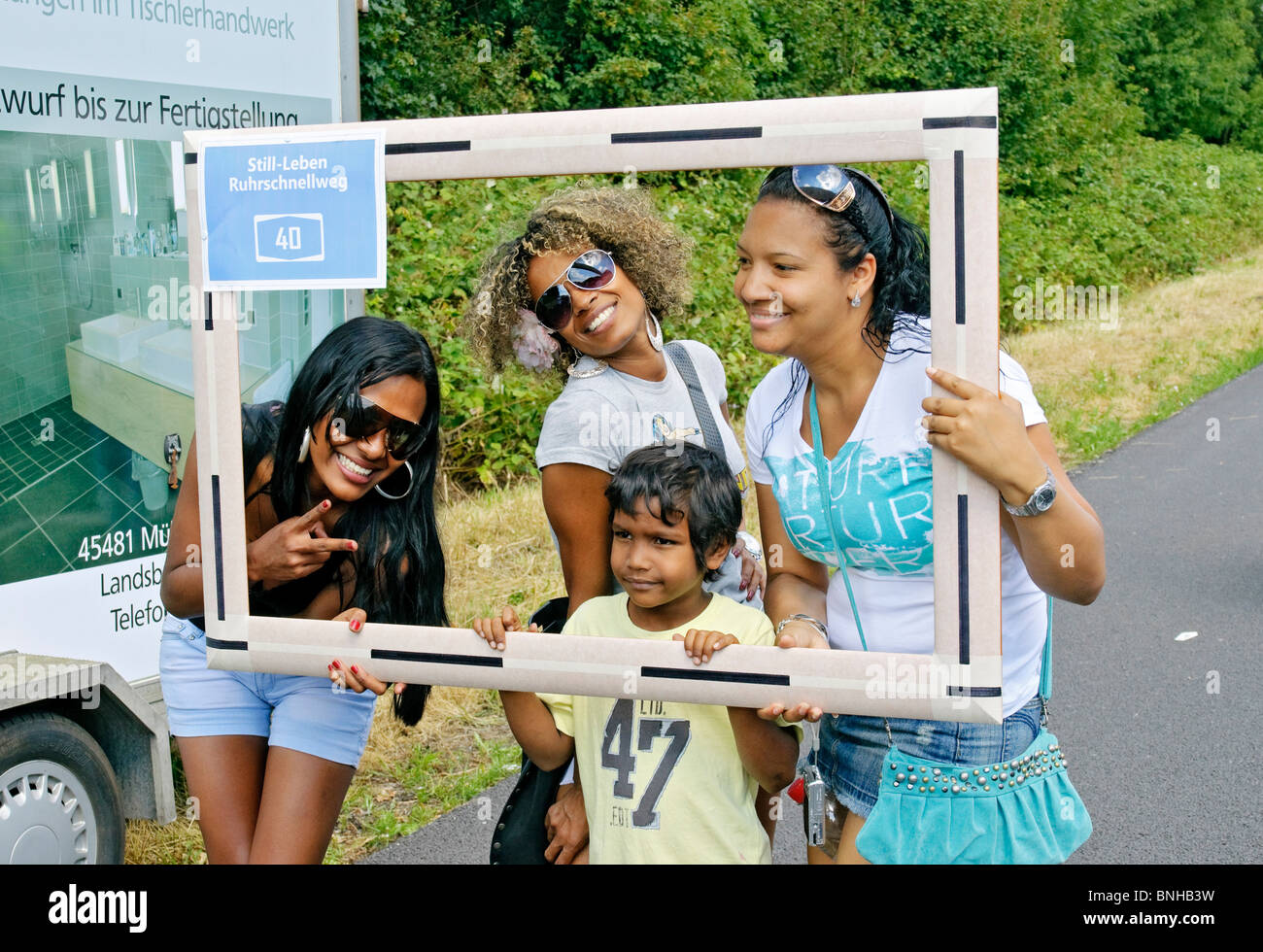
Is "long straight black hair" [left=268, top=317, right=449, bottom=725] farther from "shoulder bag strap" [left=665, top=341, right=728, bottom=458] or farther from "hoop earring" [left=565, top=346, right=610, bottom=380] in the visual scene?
"shoulder bag strap" [left=665, top=341, right=728, bottom=458]

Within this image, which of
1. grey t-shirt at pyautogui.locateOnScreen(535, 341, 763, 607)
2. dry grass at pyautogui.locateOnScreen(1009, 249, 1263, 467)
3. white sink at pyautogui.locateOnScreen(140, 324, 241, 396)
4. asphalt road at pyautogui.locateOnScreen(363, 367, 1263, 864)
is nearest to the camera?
grey t-shirt at pyautogui.locateOnScreen(535, 341, 763, 607)

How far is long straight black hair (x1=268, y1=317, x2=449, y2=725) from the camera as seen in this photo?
93.0 inches

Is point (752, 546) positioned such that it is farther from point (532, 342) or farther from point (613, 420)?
point (532, 342)

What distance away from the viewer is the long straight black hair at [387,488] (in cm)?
236

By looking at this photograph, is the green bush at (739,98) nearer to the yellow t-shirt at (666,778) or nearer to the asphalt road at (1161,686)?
the yellow t-shirt at (666,778)

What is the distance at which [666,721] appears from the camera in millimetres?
2369

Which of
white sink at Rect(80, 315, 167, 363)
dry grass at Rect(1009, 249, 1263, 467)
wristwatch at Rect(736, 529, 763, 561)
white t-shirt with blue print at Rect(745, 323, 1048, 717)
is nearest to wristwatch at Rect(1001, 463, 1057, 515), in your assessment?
white t-shirt with blue print at Rect(745, 323, 1048, 717)

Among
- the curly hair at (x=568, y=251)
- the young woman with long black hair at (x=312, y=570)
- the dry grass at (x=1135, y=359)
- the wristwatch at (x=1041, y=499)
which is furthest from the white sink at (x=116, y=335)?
the dry grass at (x=1135, y=359)

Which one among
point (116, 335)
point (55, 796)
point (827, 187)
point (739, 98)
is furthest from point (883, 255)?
point (739, 98)

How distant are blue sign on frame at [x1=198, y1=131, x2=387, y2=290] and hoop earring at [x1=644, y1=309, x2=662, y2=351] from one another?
0.54m

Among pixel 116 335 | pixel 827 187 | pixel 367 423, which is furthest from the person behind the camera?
pixel 116 335

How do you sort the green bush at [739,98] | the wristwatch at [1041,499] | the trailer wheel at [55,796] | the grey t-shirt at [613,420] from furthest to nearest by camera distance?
1. the green bush at [739,98]
2. the trailer wheel at [55,796]
3. the grey t-shirt at [613,420]
4. the wristwatch at [1041,499]

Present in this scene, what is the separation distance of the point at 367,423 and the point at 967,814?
4.14 feet

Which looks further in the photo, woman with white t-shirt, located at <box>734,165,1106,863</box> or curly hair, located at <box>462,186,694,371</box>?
curly hair, located at <box>462,186,694,371</box>
